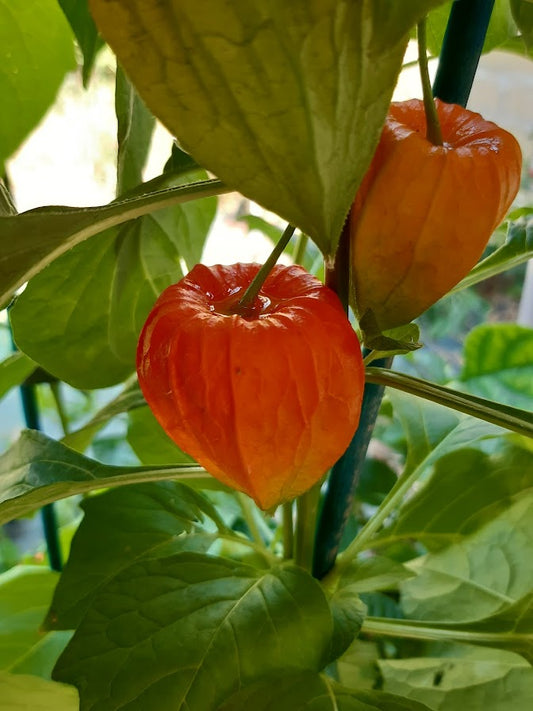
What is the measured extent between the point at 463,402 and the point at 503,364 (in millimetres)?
256

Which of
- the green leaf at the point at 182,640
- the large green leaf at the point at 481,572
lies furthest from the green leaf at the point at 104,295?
the large green leaf at the point at 481,572

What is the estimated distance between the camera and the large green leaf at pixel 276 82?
149 mm

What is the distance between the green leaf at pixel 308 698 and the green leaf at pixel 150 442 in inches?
6.8

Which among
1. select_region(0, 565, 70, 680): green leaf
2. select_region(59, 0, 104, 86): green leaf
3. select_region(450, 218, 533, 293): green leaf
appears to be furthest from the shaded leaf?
select_region(0, 565, 70, 680): green leaf

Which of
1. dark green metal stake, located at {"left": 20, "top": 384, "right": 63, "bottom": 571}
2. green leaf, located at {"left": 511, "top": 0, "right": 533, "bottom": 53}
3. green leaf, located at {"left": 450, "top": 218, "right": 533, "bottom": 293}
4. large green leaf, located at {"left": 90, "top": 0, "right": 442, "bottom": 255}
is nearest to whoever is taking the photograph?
large green leaf, located at {"left": 90, "top": 0, "right": 442, "bottom": 255}

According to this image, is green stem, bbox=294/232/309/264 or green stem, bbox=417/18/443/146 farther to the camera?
green stem, bbox=294/232/309/264

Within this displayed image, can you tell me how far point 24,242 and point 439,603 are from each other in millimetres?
345

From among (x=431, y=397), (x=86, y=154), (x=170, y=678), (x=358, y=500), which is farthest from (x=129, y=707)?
(x=86, y=154)

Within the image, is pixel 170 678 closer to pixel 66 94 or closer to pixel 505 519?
pixel 505 519

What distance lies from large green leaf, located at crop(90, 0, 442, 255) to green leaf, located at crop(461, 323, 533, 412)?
0.39 meters

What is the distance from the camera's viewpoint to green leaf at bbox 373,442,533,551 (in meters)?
0.40

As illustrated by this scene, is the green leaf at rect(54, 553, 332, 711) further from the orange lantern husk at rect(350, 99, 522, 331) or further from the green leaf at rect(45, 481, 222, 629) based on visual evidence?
the orange lantern husk at rect(350, 99, 522, 331)

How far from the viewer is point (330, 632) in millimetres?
298

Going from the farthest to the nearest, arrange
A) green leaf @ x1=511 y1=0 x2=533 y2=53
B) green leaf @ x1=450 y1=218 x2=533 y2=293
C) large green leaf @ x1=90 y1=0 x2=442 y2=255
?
green leaf @ x1=450 y1=218 x2=533 y2=293, green leaf @ x1=511 y1=0 x2=533 y2=53, large green leaf @ x1=90 y1=0 x2=442 y2=255
